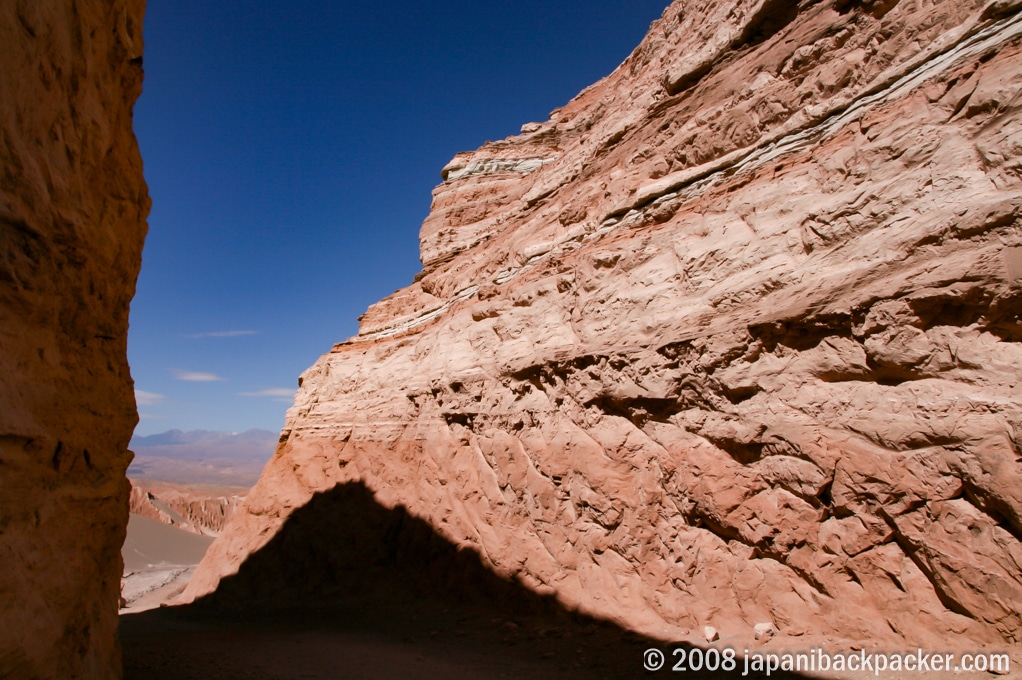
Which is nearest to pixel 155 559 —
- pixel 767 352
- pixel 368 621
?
pixel 368 621

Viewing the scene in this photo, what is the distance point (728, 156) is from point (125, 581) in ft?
88.3

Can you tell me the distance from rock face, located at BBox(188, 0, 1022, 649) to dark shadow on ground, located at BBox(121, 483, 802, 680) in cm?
48

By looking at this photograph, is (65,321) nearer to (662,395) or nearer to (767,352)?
(662,395)

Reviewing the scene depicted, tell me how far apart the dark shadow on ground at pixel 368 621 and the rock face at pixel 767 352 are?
479mm

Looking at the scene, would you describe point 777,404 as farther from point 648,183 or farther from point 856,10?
point 856,10

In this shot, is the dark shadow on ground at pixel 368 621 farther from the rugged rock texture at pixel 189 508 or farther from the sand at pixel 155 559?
the rugged rock texture at pixel 189 508

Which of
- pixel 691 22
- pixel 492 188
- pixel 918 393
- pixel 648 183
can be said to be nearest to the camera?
pixel 918 393

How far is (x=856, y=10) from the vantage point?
263 inches

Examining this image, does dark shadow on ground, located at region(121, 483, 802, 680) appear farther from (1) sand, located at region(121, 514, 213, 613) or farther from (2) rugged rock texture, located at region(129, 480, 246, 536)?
(2) rugged rock texture, located at region(129, 480, 246, 536)

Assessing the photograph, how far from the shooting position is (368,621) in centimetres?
941

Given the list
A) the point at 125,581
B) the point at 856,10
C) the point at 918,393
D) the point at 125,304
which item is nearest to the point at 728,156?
the point at 856,10

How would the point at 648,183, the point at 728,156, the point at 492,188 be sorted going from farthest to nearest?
the point at 492,188 < the point at 648,183 < the point at 728,156

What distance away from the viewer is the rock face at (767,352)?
4.84 metres

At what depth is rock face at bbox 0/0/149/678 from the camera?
360 cm
